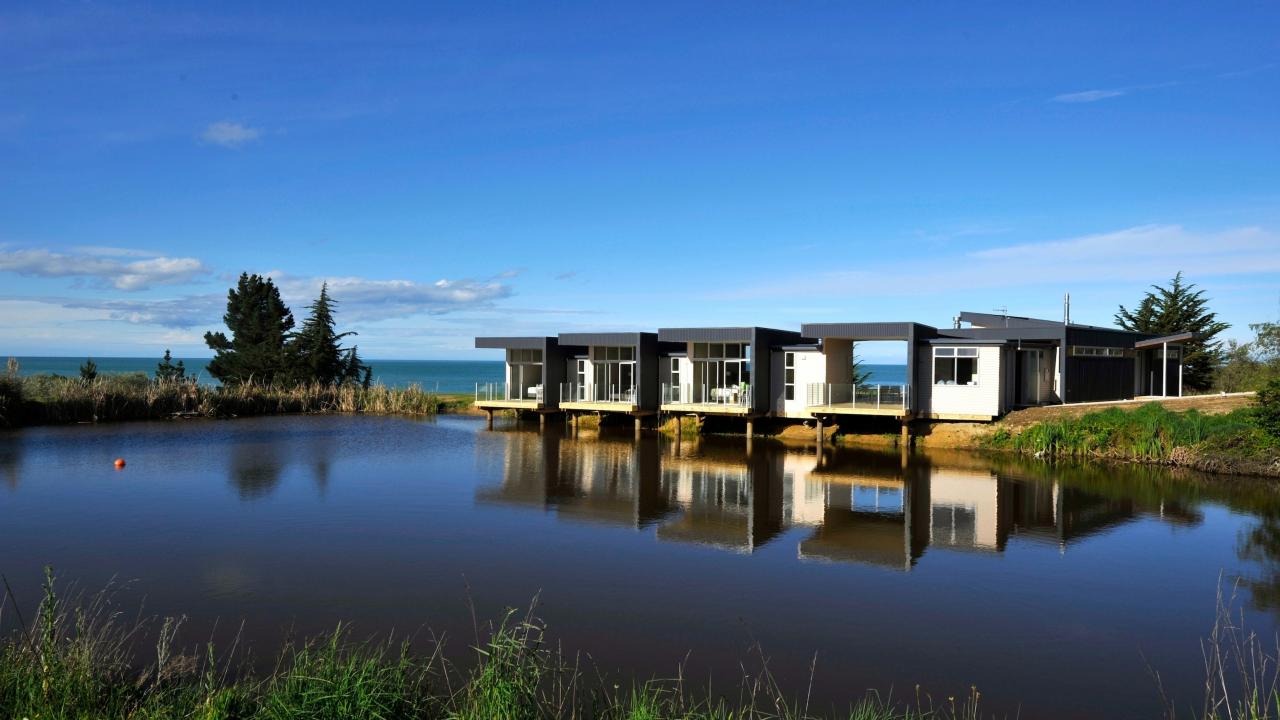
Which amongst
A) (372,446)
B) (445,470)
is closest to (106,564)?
(445,470)

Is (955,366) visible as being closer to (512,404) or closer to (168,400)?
(512,404)

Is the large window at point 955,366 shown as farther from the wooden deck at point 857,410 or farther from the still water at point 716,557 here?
the still water at point 716,557

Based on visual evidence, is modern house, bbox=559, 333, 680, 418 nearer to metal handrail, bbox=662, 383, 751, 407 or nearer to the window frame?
metal handrail, bbox=662, 383, 751, 407

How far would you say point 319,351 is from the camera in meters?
40.6

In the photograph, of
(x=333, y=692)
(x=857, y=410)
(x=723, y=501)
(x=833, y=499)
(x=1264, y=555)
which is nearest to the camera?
(x=333, y=692)

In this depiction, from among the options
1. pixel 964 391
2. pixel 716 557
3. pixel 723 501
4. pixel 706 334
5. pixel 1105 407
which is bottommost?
pixel 716 557

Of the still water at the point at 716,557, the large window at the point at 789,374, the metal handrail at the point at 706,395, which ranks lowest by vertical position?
the still water at the point at 716,557

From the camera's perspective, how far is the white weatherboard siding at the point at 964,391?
24.3m

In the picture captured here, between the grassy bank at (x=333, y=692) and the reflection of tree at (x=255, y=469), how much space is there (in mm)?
9774

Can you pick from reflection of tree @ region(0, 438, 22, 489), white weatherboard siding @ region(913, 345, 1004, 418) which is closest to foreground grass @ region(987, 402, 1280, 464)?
white weatherboard siding @ region(913, 345, 1004, 418)

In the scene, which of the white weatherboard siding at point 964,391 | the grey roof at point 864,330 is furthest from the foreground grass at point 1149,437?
the grey roof at point 864,330

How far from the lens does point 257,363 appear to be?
1612 inches

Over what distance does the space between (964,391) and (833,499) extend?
10158mm

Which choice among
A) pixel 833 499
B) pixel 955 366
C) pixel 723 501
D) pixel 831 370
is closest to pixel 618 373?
pixel 831 370
